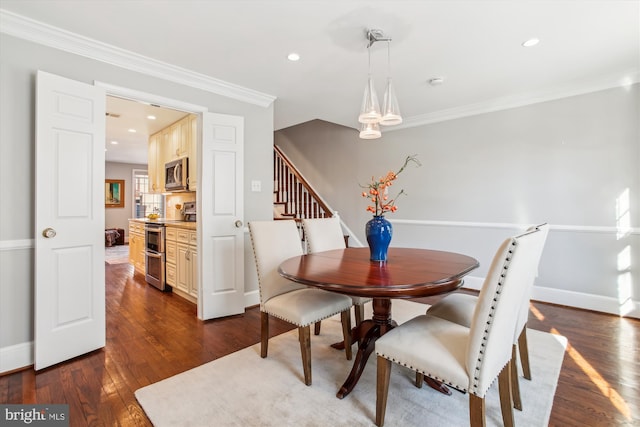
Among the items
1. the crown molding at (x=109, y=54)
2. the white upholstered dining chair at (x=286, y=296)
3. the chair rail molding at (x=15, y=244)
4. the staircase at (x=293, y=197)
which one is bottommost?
the white upholstered dining chair at (x=286, y=296)

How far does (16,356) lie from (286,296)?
185 centimetres

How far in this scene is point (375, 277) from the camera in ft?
5.17

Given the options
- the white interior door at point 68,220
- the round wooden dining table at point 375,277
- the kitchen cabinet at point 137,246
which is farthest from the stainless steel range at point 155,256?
the round wooden dining table at point 375,277

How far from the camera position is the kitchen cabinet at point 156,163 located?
4.87m

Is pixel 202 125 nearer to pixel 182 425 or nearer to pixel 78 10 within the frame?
pixel 78 10

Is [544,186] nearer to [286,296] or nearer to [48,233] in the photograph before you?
Answer: [286,296]

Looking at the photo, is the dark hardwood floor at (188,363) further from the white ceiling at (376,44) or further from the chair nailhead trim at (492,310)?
the white ceiling at (376,44)

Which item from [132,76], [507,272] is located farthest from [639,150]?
[132,76]

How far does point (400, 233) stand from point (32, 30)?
4427 millimetres

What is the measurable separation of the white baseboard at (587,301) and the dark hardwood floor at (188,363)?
0.35 ft

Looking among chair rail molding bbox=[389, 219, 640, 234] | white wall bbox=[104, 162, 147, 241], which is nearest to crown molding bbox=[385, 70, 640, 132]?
chair rail molding bbox=[389, 219, 640, 234]

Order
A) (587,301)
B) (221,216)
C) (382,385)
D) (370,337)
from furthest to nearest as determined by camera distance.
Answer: (587,301)
(221,216)
(370,337)
(382,385)

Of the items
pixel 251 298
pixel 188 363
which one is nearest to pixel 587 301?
pixel 251 298

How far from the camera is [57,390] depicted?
1.83 metres
